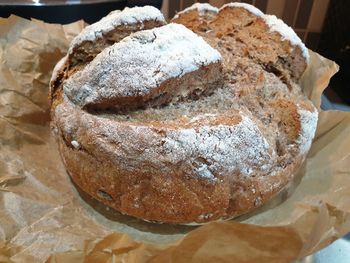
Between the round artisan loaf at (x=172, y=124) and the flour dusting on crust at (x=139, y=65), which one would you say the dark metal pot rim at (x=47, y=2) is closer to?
the round artisan loaf at (x=172, y=124)

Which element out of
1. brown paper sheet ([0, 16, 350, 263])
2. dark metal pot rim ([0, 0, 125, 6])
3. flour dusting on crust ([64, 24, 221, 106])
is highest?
flour dusting on crust ([64, 24, 221, 106])

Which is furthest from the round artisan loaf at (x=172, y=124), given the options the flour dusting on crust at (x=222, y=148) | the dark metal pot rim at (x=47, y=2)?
the dark metal pot rim at (x=47, y=2)

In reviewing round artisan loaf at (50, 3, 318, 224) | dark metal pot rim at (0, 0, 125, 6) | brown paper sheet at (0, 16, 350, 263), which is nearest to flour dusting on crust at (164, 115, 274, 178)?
round artisan loaf at (50, 3, 318, 224)

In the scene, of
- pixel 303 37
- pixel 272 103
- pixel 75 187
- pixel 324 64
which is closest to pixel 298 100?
pixel 272 103

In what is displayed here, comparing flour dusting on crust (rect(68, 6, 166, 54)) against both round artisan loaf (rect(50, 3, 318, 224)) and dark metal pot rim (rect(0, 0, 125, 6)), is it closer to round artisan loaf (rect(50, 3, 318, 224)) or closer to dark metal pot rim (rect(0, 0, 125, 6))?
round artisan loaf (rect(50, 3, 318, 224))

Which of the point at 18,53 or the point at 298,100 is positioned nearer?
the point at 298,100

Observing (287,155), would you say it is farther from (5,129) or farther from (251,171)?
(5,129)

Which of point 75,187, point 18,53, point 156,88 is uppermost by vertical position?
point 156,88
